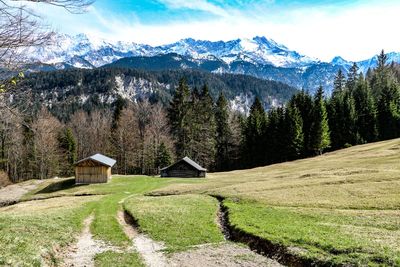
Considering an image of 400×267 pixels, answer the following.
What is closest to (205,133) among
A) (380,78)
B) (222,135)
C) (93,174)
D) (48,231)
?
(222,135)

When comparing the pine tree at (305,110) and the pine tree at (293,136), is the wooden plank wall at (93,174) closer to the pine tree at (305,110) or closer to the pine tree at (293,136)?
the pine tree at (293,136)

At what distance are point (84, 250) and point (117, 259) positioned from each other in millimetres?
3155

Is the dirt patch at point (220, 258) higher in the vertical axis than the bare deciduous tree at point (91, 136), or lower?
lower

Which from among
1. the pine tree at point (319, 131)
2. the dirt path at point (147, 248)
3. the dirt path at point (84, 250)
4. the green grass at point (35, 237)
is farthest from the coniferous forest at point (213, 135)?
the dirt path at point (84, 250)

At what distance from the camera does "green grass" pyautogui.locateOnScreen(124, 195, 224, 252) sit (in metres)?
22.6

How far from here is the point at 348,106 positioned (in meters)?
96.6

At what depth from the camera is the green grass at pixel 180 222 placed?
22.6 meters

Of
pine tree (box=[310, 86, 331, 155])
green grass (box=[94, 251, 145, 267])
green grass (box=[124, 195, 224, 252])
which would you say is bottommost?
green grass (box=[94, 251, 145, 267])

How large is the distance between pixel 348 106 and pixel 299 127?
1801cm

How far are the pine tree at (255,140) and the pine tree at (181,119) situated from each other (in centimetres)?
1819

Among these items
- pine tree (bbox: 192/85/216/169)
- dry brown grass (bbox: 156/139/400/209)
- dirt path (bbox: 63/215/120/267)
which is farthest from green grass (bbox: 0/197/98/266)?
pine tree (bbox: 192/85/216/169)

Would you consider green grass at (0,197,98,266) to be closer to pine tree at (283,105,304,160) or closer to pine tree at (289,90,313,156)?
pine tree at (283,105,304,160)

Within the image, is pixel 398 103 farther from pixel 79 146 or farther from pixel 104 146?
pixel 79 146

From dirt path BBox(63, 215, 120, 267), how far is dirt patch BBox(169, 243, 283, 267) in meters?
4.39
